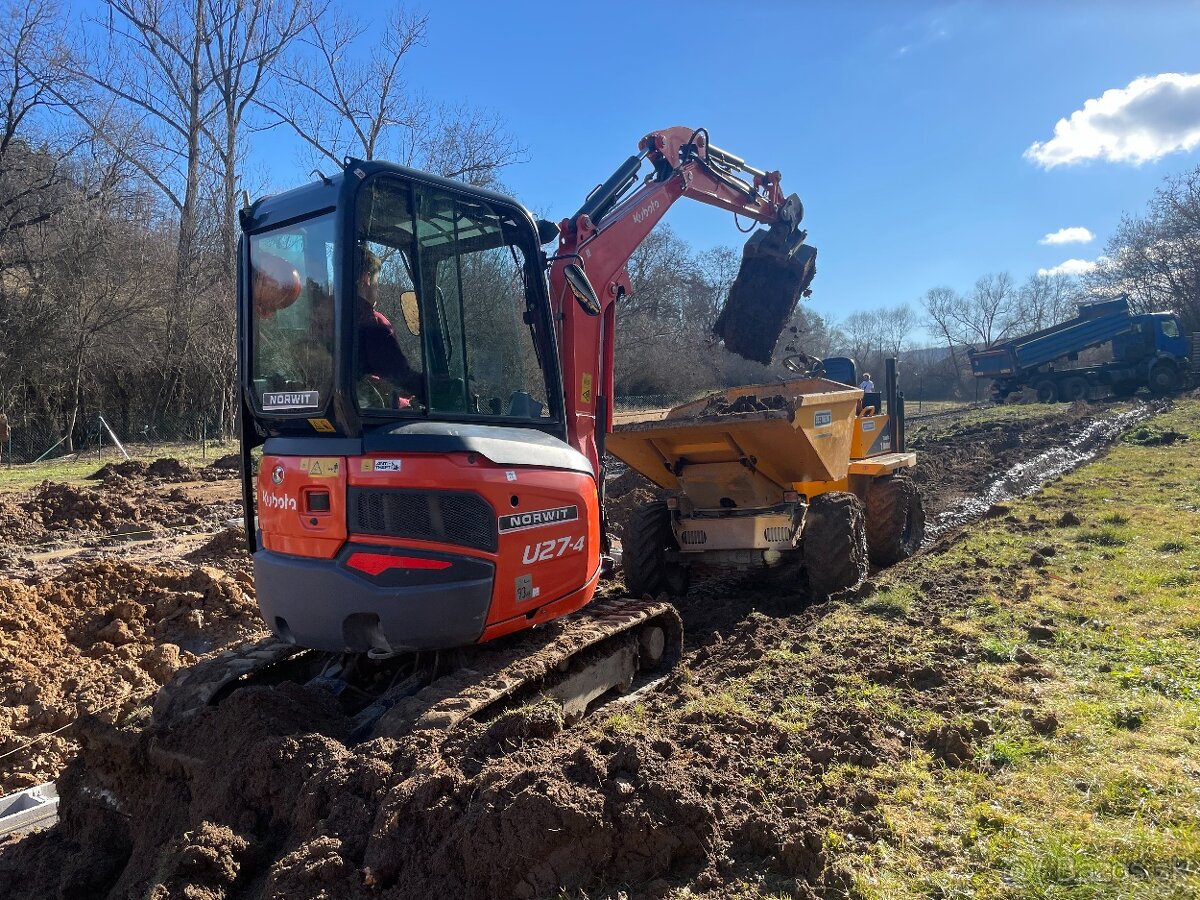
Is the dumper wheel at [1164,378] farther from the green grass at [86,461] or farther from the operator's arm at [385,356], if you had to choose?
the operator's arm at [385,356]

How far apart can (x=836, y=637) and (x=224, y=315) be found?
24.3 m

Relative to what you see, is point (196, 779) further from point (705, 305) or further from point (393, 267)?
point (705, 305)

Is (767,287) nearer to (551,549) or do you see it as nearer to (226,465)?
(551,549)

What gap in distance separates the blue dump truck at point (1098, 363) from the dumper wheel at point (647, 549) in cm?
2818

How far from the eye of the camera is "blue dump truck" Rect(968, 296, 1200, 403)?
29.0m

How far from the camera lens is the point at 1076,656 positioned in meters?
5.01

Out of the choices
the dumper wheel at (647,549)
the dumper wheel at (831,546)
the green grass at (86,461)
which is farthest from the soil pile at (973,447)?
the green grass at (86,461)

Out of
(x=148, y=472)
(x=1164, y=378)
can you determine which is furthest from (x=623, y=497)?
(x=1164, y=378)

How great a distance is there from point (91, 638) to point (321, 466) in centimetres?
424

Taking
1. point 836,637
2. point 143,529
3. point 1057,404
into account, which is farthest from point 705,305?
point 836,637

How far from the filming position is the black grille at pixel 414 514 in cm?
375

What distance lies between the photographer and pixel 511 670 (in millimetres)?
4129

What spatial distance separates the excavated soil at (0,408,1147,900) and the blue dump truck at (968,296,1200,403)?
95.6ft

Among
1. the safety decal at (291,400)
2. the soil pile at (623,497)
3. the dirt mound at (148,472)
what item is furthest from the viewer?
the dirt mound at (148,472)
